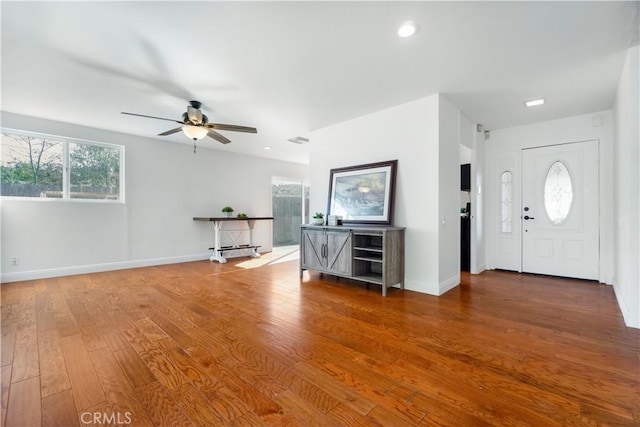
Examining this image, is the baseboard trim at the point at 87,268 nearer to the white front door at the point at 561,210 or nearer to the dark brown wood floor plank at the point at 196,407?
the dark brown wood floor plank at the point at 196,407

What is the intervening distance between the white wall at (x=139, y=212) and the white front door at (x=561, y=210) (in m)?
6.01

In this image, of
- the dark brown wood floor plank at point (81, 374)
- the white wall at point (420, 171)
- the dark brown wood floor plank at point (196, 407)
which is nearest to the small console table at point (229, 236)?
the white wall at point (420, 171)

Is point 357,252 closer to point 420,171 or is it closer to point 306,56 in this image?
point 420,171

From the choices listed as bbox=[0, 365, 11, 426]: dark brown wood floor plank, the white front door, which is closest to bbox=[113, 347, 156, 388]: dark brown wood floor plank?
bbox=[0, 365, 11, 426]: dark brown wood floor plank

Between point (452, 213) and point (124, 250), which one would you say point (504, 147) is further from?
point (124, 250)

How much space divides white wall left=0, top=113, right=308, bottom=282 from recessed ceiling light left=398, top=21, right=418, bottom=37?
538 centimetres

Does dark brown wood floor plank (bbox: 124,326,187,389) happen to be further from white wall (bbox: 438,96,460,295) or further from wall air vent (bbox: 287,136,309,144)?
wall air vent (bbox: 287,136,309,144)

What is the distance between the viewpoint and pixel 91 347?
7.29 feet

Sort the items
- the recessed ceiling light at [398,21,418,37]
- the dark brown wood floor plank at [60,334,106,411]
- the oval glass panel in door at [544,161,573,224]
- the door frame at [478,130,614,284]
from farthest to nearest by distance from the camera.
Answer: the oval glass panel in door at [544,161,573,224]
the door frame at [478,130,614,284]
the recessed ceiling light at [398,21,418,37]
the dark brown wood floor plank at [60,334,106,411]

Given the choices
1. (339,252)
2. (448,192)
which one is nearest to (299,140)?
(339,252)

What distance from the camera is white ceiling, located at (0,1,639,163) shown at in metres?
2.14

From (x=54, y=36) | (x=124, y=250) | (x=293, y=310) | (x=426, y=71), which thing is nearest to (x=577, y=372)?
(x=293, y=310)

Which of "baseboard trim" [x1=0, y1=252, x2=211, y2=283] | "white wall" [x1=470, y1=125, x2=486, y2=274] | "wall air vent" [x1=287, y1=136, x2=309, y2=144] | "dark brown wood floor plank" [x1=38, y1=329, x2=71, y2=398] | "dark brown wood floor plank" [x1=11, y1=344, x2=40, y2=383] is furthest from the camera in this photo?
"wall air vent" [x1=287, y1=136, x2=309, y2=144]

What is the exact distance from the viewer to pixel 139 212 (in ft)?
18.3
